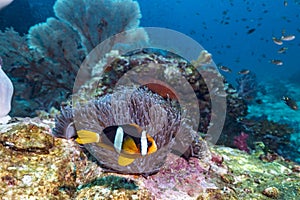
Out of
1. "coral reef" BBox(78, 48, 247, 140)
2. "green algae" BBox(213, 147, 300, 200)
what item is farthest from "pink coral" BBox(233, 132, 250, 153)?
"green algae" BBox(213, 147, 300, 200)

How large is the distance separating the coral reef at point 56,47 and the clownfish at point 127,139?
4469 millimetres

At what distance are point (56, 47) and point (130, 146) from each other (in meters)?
5.16

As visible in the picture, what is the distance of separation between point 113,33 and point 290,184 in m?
5.00

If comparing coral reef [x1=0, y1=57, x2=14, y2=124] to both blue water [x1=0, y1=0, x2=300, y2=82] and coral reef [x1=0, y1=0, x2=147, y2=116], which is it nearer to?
coral reef [x1=0, y1=0, x2=147, y2=116]

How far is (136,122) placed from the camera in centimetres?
208

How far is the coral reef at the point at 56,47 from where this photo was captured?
19.4ft

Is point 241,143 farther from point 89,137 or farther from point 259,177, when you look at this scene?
point 89,137

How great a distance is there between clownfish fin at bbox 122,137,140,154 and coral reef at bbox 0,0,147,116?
15.1 ft

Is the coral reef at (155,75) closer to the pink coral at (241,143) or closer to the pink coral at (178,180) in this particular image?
the pink coral at (241,143)

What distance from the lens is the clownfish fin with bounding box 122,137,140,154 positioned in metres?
1.47

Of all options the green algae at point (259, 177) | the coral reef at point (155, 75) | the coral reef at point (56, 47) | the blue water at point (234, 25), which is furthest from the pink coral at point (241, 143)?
the blue water at point (234, 25)

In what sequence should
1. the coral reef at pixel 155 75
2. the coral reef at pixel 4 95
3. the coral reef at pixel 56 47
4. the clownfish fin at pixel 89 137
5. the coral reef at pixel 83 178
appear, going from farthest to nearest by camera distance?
1. the coral reef at pixel 56 47
2. the coral reef at pixel 155 75
3. the coral reef at pixel 4 95
4. the coral reef at pixel 83 178
5. the clownfish fin at pixel 89 137

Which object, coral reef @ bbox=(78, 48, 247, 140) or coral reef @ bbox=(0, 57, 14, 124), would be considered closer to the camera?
coral reef @ bbox=(0, 57, 14, 124)

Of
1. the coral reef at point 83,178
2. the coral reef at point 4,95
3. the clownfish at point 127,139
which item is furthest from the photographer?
the coral reef at point 4,95
